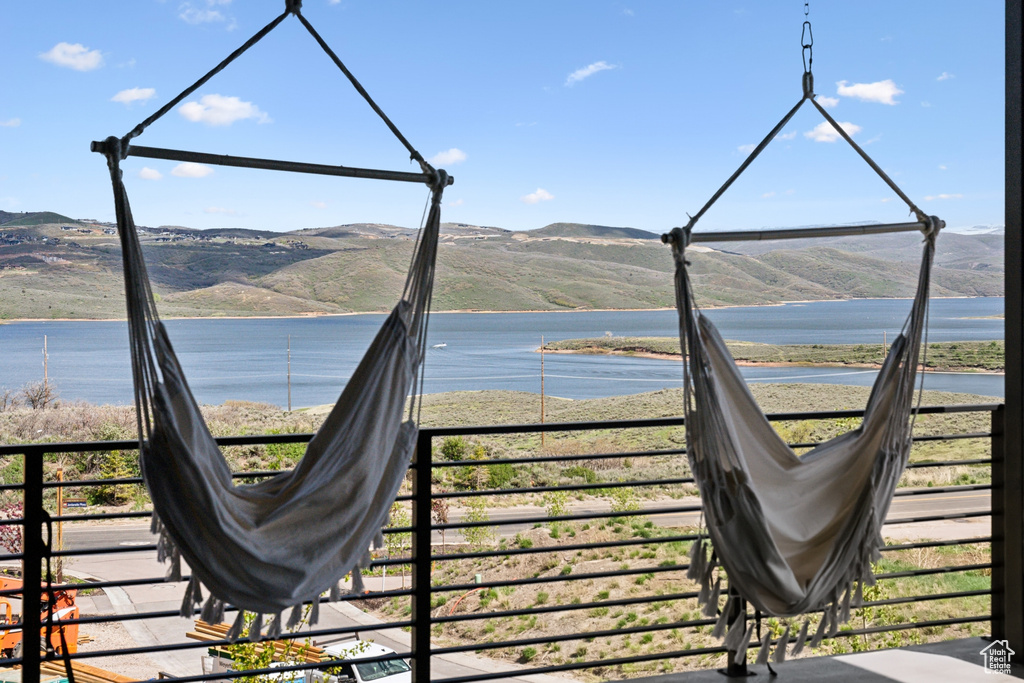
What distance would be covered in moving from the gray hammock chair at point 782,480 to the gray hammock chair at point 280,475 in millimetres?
A: 592

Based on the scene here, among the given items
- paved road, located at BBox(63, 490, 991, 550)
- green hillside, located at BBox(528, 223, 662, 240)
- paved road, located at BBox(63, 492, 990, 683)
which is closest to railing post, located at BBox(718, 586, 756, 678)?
paved road, located at BBox(63, 492, 990, 683)

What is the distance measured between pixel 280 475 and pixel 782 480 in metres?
1.07

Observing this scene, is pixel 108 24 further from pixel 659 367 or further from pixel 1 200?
pixel 659 367

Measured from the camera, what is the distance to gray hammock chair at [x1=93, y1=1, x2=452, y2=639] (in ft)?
4.78

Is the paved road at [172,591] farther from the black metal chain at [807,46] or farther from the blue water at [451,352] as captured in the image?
the black metal chain at [807,46]

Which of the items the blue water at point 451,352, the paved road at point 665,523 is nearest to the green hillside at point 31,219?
the blue water at point 451,352

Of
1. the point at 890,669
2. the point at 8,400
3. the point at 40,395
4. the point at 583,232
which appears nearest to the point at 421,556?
the point at 890,669

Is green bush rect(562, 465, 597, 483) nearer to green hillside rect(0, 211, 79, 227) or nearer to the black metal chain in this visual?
green hillside rect(0, 211, 79, 227)

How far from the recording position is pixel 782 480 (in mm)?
1774

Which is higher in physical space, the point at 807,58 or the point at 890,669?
the point at 807,58

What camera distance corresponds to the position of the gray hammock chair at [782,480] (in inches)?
65.6

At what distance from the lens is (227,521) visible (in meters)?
1.48

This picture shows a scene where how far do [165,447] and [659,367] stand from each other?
2391 centimetres

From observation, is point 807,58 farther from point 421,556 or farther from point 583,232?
point 583,232
